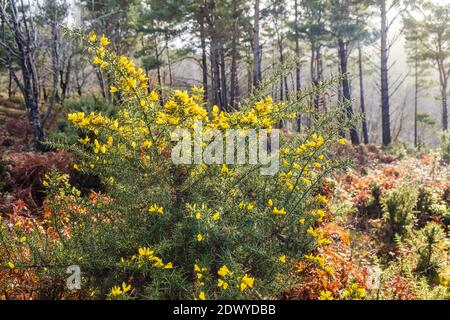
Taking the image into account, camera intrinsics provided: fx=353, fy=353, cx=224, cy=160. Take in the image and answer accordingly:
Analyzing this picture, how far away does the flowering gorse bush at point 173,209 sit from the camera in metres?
2.51

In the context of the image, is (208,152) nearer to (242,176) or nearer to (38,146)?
(242,176)

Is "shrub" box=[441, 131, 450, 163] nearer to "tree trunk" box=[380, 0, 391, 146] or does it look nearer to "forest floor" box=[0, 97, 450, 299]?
"forest floor" box=[0, 97, 450, 299]

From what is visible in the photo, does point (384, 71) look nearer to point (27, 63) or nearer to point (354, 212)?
point (354, 212)

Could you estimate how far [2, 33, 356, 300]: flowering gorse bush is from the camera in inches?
98.7

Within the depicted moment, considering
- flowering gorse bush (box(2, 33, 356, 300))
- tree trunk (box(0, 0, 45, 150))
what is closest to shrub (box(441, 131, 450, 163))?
flowering gorse bush (box(2, 33, 356, 300))

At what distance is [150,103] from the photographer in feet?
9.02

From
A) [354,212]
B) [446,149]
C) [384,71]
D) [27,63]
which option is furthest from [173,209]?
[384,71]

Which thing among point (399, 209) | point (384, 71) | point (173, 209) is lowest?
point (399, 209)

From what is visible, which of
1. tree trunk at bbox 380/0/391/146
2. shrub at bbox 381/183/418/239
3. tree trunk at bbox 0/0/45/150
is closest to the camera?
shrub at bbox 381/183/418/239

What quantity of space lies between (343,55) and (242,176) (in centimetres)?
1489

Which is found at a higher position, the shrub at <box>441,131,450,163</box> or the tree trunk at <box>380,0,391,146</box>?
the tree trunk at <box>380,0,391,146</box>

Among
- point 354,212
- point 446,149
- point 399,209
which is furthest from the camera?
point 446,149

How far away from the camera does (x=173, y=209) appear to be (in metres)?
2.70

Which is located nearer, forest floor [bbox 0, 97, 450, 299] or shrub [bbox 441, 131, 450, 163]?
forest floor [bbox 0, 97, 450, 299]
